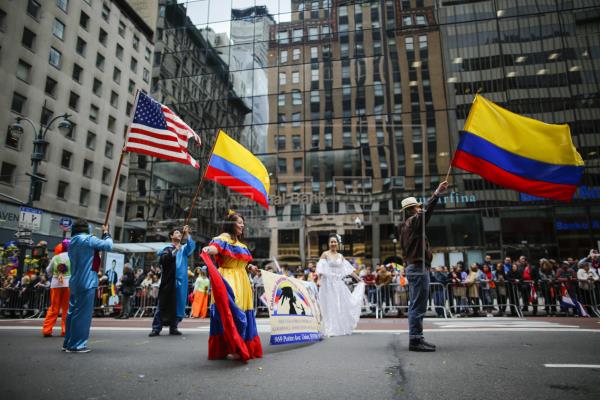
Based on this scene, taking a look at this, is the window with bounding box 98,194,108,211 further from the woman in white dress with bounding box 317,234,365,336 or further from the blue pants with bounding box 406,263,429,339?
the blue pants with bounding box 406,263,429,339

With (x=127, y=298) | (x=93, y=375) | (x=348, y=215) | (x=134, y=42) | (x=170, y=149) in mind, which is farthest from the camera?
(x=134, y=42)

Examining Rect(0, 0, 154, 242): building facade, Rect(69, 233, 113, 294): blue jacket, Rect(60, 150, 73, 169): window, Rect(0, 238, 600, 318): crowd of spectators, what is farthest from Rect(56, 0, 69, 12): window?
Rect(69, 233, 113, 294): blue jacket

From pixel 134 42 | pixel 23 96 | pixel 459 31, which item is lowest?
pixel 23 96

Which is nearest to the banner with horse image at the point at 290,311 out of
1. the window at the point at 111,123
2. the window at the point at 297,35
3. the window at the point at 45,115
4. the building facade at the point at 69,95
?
the building facade at the point at 69,95

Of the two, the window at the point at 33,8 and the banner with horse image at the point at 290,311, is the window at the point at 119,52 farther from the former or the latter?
the banner with horse image at the point at 290,311

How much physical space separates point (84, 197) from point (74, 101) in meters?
8.31

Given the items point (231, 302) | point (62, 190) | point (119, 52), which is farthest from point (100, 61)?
point (231, 302)

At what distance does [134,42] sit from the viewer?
43094 mm

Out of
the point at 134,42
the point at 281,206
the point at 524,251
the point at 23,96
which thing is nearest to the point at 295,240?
the point at 281,206

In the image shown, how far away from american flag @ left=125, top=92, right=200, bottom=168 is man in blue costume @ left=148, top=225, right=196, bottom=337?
5.01 ft

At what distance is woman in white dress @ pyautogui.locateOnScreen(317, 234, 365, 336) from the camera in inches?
298

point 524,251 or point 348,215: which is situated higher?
point 348,215

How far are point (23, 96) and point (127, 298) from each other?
2317cm

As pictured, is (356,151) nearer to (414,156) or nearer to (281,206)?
(414,156)
